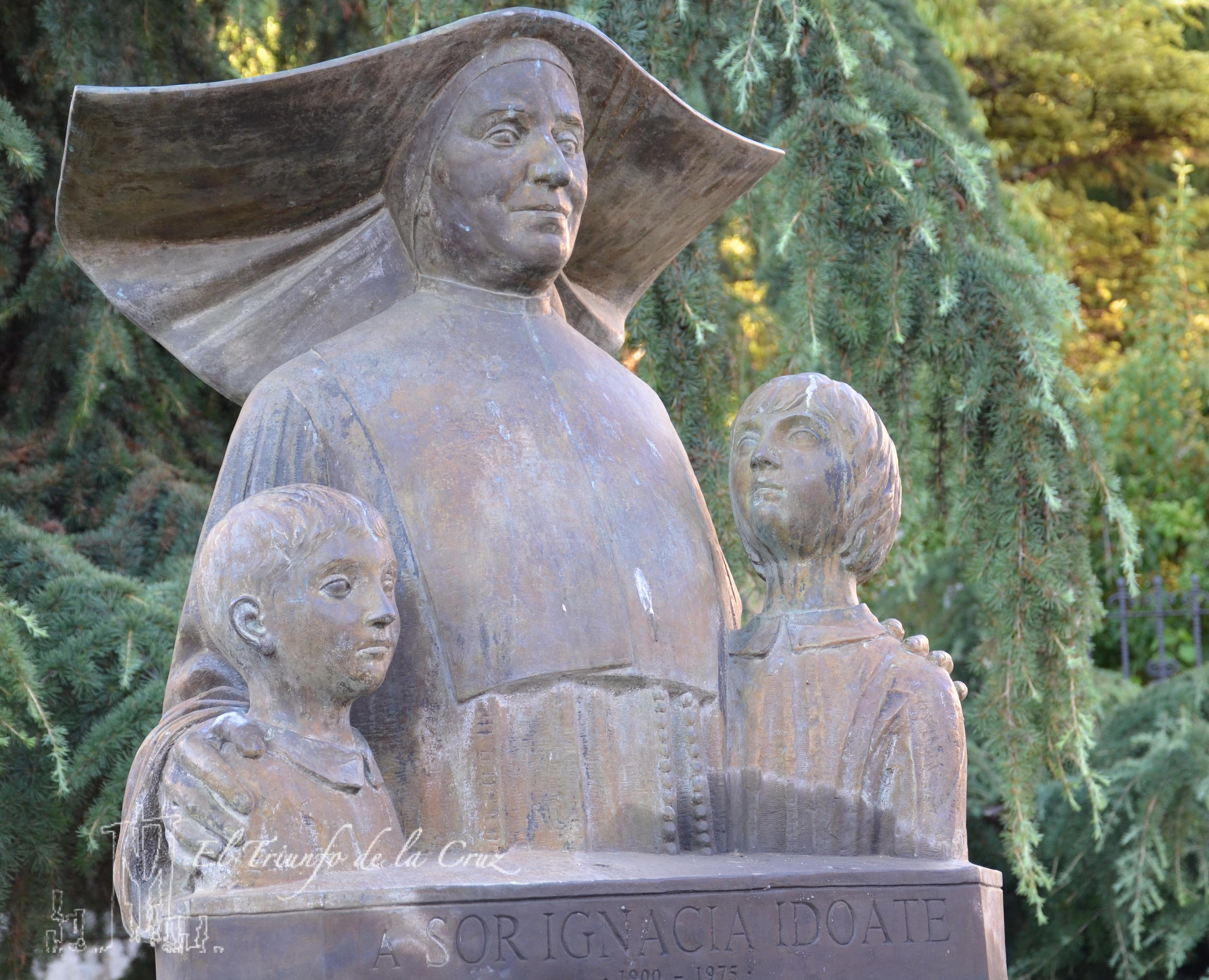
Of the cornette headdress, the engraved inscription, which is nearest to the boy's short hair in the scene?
the engraved inscription

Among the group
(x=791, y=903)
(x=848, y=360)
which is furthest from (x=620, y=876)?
(x=848, y=360)

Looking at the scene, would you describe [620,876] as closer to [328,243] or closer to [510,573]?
[510,573]

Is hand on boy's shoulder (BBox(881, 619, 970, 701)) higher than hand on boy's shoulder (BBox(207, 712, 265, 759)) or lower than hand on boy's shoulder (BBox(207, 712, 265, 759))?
higher

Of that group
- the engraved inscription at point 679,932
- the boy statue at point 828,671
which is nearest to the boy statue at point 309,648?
the engraved inscription at point 679,932

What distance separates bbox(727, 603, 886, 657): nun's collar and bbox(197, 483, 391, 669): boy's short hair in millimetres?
706

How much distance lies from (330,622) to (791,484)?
84 cm

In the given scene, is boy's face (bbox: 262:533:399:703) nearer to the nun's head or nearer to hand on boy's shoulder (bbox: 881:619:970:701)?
the nun's head

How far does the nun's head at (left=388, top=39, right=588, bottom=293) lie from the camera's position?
315 centimetres

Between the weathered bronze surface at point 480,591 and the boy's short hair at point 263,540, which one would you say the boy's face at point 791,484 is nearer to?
the weathered bronze surface at point 480,591

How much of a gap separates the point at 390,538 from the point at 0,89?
359cm

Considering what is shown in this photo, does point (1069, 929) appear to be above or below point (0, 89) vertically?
below

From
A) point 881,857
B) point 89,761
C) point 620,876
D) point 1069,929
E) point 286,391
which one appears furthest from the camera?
point 1069,929

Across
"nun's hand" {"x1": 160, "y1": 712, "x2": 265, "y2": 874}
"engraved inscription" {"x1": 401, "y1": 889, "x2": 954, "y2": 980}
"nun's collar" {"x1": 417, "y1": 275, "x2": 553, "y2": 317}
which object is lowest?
"engraved inscription" {"x1": 401, "y1": 889, "x2": 954, "y2": 980}

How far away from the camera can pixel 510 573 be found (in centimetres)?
289
